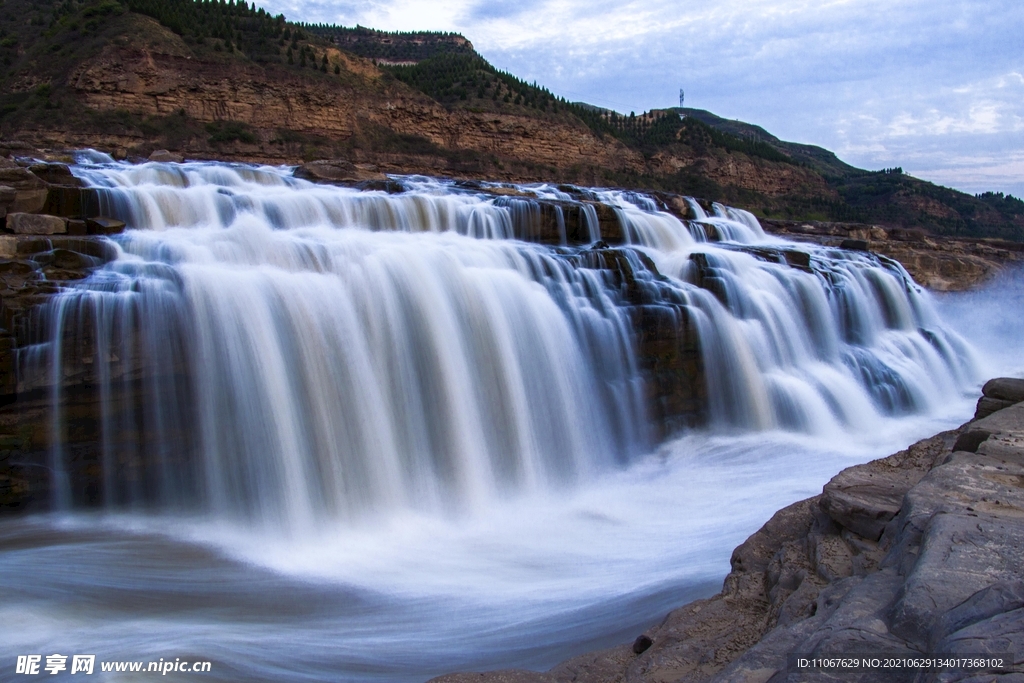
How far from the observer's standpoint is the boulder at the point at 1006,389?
7.21 metres

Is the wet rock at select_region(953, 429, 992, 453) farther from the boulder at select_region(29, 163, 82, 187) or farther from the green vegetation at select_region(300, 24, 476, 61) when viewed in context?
the green vegetation at select_region(300, 24, 476, 61)

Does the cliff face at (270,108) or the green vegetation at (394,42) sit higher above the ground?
the green vegetation at (394,42)

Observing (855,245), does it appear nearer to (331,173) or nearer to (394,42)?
(331,173)

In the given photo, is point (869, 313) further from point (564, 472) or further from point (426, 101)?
point (426, 101)

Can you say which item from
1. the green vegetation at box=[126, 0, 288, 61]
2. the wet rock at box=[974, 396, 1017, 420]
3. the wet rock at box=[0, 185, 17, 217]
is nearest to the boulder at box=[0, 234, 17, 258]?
the wet rock at box=[0, 185, 17, 217]

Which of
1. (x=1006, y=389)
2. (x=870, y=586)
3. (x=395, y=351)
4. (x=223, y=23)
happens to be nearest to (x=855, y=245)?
(x=1006, y=389)

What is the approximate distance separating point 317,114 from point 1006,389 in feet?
107

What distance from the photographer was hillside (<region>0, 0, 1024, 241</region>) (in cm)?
2872

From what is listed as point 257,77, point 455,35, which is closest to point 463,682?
point 257,77

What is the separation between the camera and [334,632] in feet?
19.4

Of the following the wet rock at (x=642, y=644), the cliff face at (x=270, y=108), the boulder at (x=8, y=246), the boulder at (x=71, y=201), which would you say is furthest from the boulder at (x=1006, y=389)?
the cliff face at (x=270, y=108)

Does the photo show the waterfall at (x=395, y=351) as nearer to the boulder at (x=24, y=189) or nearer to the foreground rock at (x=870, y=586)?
the boulder at (x=24, y=189)

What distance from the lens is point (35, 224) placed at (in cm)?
996

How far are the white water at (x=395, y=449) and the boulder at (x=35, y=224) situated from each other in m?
0.90
